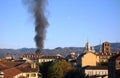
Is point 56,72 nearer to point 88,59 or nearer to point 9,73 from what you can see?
point 9,73

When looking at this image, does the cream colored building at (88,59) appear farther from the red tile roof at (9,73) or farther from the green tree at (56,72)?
the red tile roof at (9,73)

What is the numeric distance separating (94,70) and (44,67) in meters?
11.3

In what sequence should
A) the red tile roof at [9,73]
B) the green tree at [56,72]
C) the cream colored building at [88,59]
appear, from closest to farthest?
the red tile roof at [9,73]
the green tree at [56,72]
the cream colored building at [88,59]

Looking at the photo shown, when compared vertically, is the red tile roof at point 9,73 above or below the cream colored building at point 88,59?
below

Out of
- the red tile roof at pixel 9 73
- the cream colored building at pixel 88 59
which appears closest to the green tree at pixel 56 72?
the red tile roof at pixel 9 73

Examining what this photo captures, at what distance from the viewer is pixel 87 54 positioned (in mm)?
111875

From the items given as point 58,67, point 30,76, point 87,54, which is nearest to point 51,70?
point 58,67

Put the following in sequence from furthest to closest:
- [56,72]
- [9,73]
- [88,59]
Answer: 1. [88,59]
2. [56,72]
3. [9,73]

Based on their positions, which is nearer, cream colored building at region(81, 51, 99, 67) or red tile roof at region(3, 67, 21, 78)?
red tile roof at region(3, 67, 21, 78)

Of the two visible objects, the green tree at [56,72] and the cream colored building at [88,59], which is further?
the cream colored building at [88,59]

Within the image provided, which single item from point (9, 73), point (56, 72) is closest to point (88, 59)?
point (56, 72)

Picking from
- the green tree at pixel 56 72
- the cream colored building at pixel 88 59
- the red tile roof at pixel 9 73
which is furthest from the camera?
the cream colored building at pixel 88 59

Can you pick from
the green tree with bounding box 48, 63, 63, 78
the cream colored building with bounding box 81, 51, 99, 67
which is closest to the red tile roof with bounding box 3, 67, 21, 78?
the green tree with bounding box 48, 63, 63, 78

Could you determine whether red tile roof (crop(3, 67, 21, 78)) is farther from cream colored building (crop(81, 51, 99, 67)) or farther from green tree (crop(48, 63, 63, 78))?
cream colored building (crop(81, 51, 99, 67))
